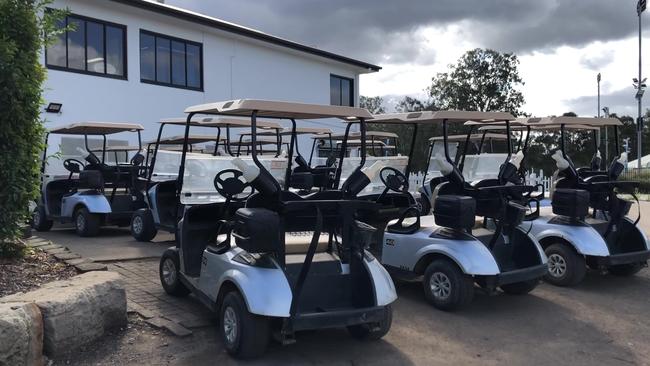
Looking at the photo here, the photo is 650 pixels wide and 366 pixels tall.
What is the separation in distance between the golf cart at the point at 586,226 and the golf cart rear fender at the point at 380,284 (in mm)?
2545

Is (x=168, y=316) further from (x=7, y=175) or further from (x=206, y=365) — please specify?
(x=7, y=175)

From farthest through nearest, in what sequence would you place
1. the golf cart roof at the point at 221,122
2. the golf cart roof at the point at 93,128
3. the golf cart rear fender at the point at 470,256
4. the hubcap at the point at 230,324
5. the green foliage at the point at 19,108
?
1. the golf cart roof at the point at 93,128
2. the golf cart roof at the point at 221,122
3. the golf cart rear fender at the point at 470,256
4. the green foliage at the point at 19,108
5. the hubcap at the point at 230,324

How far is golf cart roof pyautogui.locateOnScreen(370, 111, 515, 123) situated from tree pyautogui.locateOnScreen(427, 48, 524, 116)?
1966cm

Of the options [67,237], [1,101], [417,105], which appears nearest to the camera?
[1,101]

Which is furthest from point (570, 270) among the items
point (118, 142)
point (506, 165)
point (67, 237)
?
point (118, 142)

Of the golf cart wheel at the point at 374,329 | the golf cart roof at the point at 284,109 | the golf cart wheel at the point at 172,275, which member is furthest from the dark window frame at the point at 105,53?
the golf cart wheel at the point at 374,329

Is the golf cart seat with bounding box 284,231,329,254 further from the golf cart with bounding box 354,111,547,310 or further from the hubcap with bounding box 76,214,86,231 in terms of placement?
the hubcap with bounding box 76,214,86,231

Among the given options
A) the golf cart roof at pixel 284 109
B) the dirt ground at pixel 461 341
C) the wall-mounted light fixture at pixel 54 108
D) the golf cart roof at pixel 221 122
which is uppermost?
the wall-mounted light fixture at pixel 54 108

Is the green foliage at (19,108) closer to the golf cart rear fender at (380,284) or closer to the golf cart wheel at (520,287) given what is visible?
the golf cart rear fender at (380,284)

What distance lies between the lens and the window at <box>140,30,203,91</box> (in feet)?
50.8

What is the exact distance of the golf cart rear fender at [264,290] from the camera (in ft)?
12.3

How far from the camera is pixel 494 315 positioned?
17.4 feet

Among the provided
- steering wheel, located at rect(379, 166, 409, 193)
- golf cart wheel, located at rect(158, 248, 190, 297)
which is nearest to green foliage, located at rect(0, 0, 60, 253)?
golf cart wheel, located at rect(158, 248, 190, 297)

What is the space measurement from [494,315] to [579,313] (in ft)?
2.87
